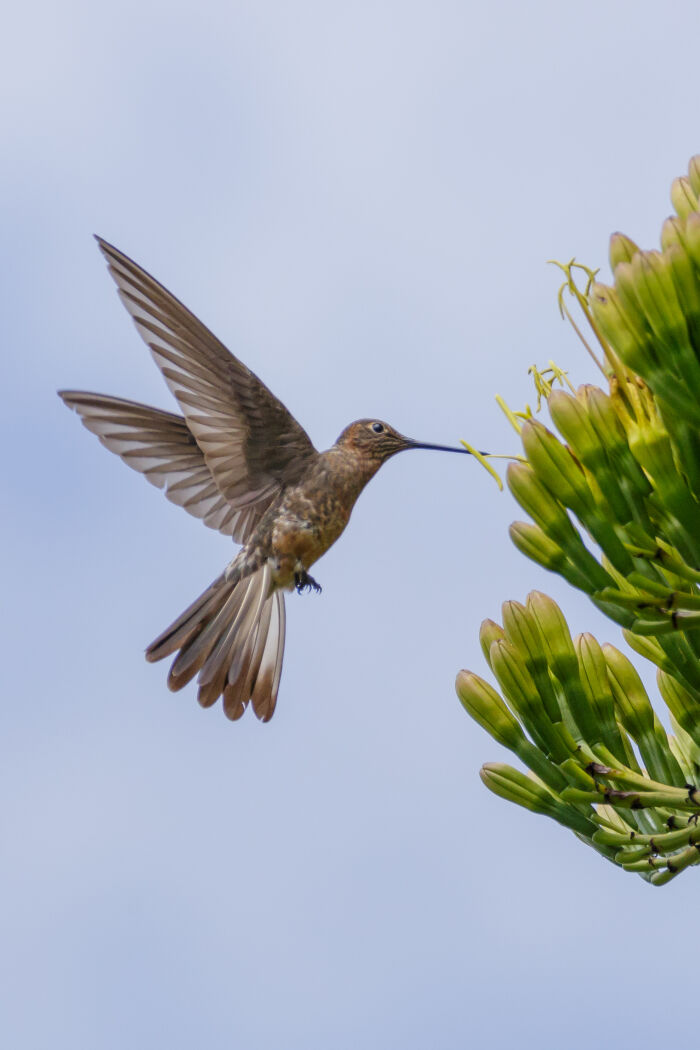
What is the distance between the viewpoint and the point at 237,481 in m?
4.95

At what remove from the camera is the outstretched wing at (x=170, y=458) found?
4980mm

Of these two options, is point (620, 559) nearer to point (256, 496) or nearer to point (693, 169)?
point (693, 169)

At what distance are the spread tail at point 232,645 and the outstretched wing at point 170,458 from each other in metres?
0.29

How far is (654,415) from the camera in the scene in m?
2.50

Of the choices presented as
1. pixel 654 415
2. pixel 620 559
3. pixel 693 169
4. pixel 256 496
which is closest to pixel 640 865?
pixel 620 559

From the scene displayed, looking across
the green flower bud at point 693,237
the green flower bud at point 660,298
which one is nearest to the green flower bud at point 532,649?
the green flower bud at point 660,298

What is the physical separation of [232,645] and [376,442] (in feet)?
3.25

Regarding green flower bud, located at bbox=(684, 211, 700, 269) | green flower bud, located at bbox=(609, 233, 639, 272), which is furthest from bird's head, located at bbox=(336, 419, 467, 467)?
green flower bud, located at bbox=(684, 211, 700, 269)

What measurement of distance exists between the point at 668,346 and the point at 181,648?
2.72 meters

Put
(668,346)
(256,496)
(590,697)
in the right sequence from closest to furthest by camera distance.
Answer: (668,346) → (590,697) → (256,496)

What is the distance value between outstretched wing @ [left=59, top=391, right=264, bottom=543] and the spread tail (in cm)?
29

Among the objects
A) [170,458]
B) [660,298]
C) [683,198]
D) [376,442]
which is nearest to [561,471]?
[660,298]

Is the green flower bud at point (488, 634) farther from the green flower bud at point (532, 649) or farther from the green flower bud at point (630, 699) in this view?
the green flower bud at point (630, 699)

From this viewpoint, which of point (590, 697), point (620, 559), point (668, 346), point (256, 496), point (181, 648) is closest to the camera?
point (668, 346)
